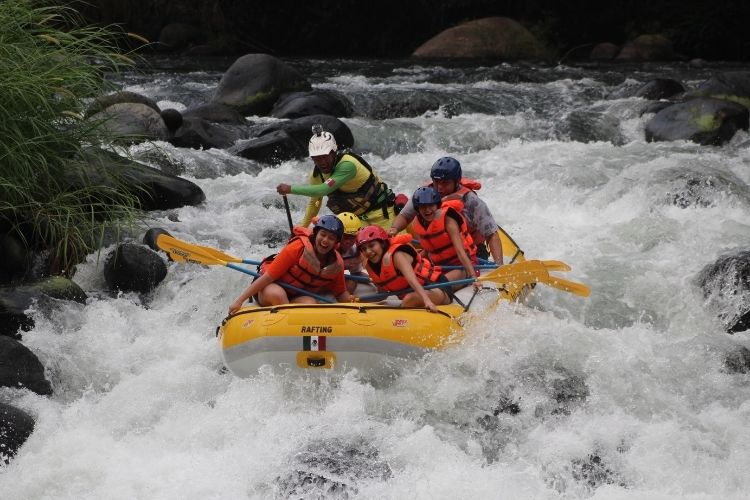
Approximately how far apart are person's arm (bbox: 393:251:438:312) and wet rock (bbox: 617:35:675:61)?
14474 mm

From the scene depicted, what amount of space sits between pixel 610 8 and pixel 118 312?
1713 centimetres

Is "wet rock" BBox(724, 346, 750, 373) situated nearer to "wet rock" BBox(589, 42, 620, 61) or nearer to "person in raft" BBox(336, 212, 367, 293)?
"person in raft" BBox(336, 212, 367, 293)

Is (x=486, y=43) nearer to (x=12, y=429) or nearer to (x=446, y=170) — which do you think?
(x=446, y=170)

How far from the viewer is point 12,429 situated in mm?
4762

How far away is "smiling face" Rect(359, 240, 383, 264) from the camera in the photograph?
545 centimetres

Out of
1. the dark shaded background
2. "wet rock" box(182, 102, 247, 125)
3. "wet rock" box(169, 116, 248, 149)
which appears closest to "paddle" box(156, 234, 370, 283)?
"wet rock" box(169, 116, 248, 149)

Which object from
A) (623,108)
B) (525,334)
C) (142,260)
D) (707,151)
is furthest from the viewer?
(623,108)

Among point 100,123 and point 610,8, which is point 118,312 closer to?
point 100,123

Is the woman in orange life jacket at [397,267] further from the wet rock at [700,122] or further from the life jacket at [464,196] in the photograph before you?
the wet rock at [700,122]

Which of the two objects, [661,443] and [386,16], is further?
[386,16]

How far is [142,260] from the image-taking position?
6844mm

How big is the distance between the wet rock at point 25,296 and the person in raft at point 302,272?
1386mm

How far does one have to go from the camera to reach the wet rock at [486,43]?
18.9 metres

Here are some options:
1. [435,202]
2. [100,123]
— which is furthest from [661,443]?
[100,123]
